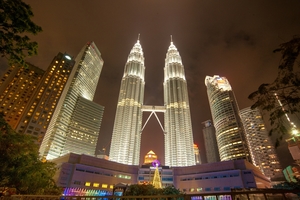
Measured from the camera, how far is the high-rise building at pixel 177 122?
402ft

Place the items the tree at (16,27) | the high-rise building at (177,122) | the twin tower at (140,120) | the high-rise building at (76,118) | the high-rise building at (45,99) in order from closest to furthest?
the tree at (16,27) → the high-rise building at (45,99) → the high-rise building at (76,118) → the twin tower at (140,120) → the high-rise building at (177,122)

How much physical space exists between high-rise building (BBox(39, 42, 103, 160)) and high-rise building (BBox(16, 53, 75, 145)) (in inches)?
541

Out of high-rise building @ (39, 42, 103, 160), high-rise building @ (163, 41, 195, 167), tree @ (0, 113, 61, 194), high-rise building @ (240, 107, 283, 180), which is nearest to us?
tree @ (0, 113, 61, 194)

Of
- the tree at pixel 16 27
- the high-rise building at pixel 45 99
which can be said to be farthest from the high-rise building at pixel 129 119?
the tree at pixel 16 27

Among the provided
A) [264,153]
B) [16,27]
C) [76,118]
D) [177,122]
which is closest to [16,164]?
[16,27]

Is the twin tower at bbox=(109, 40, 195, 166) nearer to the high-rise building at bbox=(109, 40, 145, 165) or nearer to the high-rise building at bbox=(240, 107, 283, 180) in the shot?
the high-rise building at bbox=(109, 40, 145, 165)

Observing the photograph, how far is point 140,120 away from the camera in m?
141

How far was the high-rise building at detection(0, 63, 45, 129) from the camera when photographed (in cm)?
9275

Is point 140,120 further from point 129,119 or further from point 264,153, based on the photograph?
point 264,153

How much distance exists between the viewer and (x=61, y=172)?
226 ft

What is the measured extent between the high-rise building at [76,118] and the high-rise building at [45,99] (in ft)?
45.1

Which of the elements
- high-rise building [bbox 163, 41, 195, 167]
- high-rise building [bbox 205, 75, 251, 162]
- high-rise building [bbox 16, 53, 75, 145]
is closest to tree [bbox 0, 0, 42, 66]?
high-rise building [bbox 16, 53, 75, 145]

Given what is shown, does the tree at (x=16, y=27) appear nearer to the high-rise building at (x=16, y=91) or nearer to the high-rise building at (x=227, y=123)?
the high-rise building at (x=16, y=91)

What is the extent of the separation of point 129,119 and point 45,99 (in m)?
61.9
